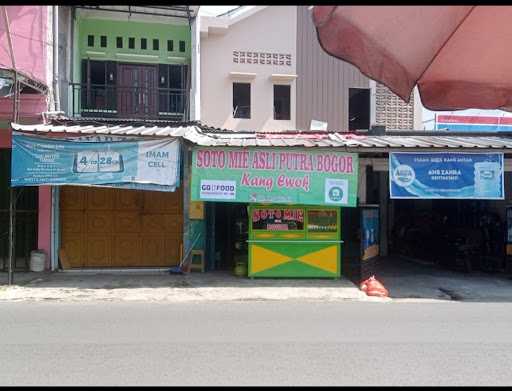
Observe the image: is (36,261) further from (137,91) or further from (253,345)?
(253,345)

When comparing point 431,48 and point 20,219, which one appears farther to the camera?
point 20,219

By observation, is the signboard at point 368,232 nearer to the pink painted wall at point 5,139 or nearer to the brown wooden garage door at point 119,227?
the brown wooden garage door at point 119,227

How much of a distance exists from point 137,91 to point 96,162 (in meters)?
4.49

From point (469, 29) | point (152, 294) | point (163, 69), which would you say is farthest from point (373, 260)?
point (469, 29)

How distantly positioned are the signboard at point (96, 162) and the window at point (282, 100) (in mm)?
7690

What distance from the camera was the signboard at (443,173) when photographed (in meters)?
12.8

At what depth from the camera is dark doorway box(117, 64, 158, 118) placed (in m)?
15.9

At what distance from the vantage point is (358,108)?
65.0 feet

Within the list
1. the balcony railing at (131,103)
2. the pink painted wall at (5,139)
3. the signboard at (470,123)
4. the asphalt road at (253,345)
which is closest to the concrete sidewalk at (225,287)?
the asphalt road at (253,345)

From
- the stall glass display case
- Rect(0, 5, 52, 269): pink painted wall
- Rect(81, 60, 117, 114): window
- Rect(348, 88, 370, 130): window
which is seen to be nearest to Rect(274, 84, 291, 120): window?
Rect(348, 88, 370, 130): window

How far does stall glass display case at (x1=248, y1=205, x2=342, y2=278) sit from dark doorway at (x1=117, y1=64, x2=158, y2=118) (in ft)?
16.4

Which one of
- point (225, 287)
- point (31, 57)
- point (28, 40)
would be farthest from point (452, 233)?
point (28, 40)

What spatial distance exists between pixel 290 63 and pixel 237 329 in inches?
514

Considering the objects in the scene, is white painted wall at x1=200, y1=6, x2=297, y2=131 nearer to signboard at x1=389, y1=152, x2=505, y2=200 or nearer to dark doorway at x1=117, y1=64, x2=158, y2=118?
dark doorway at x1=117, y1=64, x2=158, y2=118
